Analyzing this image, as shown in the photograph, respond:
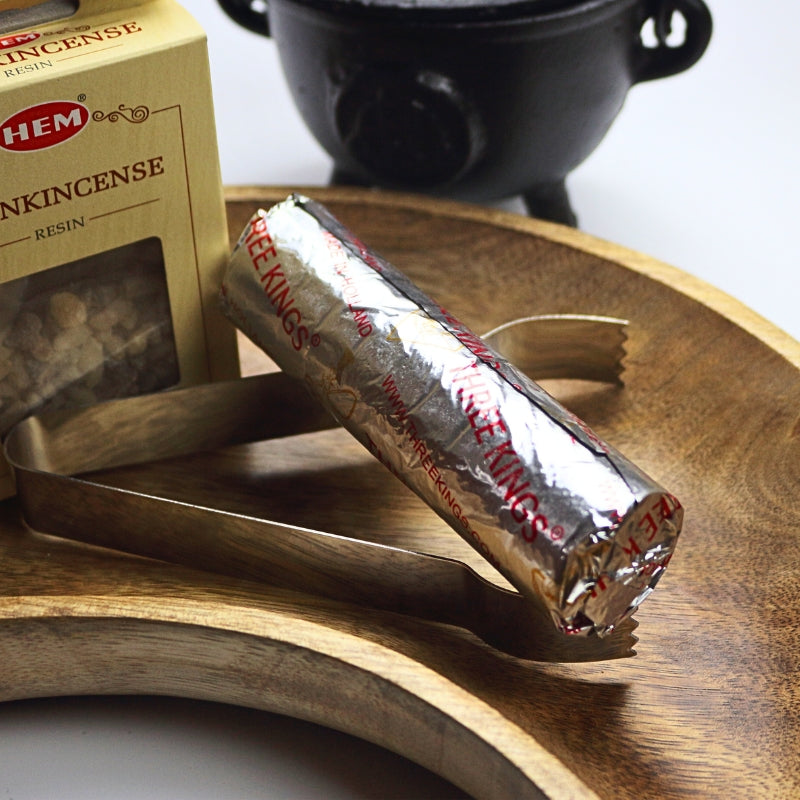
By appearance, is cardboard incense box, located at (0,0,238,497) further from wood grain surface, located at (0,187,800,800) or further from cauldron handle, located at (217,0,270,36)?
cauldron handle, located at (217,0,270,36)

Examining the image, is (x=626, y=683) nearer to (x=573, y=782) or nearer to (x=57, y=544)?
(x=573, y=782)

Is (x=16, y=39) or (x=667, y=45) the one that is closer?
(x=16, y=39)

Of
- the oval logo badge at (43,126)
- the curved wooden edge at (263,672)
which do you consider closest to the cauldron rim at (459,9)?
the oval logo badge at (43,126)

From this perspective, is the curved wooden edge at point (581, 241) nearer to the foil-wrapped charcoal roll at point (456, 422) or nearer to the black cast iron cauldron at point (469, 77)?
the black cast iron cauldron at point (469, 77)

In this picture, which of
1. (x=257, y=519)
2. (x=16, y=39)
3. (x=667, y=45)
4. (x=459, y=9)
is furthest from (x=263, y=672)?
(x=667, y=45)

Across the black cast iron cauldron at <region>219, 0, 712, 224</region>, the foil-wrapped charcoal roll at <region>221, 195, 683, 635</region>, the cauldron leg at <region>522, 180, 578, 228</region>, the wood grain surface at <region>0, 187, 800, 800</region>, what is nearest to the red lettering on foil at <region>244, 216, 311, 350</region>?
the foil-wrapped charcoal roll at <region>221, 195, 683, 635</region>

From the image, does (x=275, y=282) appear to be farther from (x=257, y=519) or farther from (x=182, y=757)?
(x=182, y=757)
